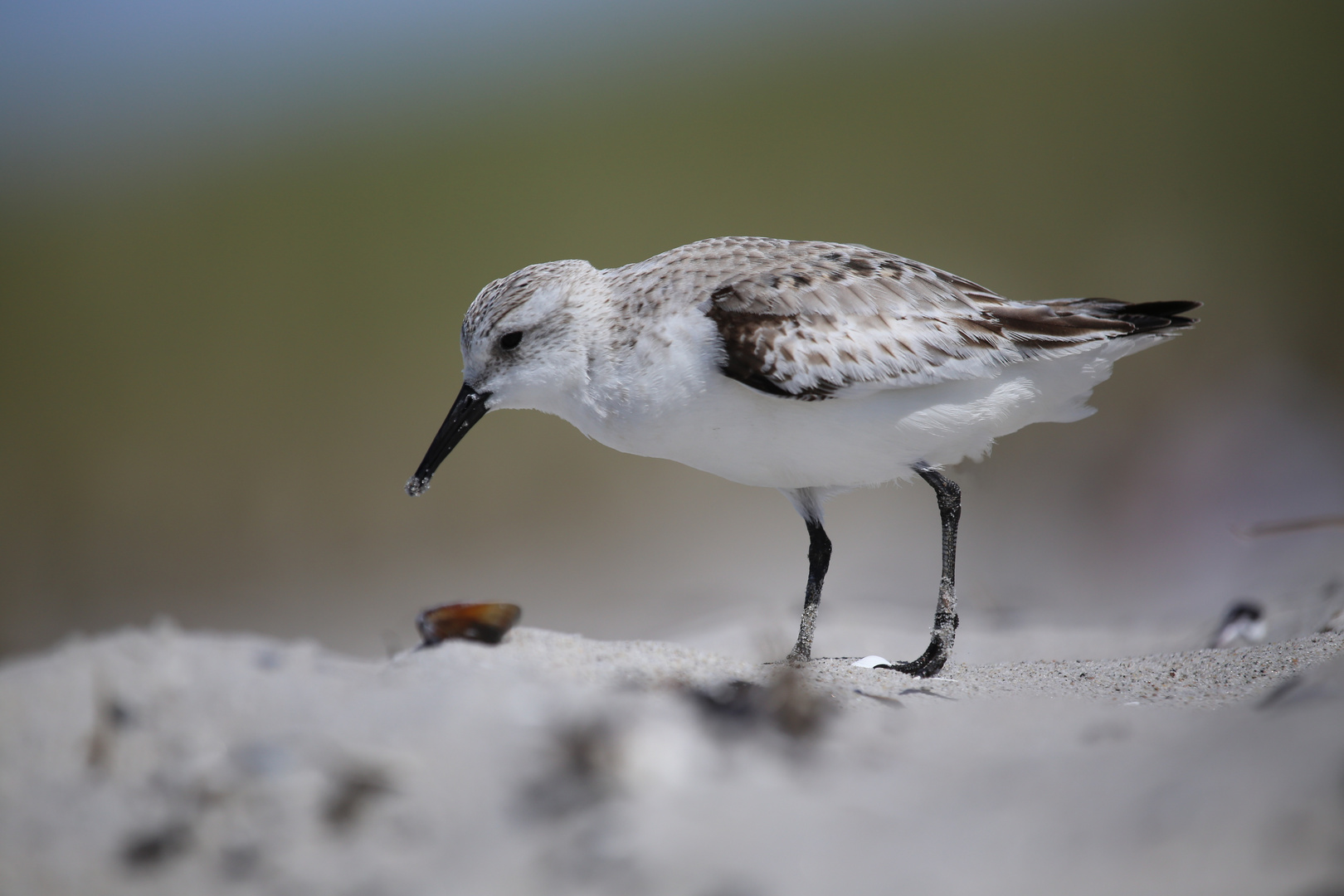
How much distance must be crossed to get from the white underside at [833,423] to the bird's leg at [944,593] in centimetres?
10

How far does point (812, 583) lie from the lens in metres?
4.57

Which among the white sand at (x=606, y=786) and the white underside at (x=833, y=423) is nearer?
the white sand at (x=606, y=786)

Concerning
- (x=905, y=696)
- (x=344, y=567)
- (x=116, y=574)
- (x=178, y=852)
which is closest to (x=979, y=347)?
(x=905, y=696)

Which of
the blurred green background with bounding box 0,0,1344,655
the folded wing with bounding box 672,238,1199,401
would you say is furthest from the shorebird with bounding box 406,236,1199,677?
the blurred green background with bounding box 0,0,1344,655

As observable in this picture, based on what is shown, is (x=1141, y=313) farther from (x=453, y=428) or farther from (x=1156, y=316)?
(x=453, y=428)

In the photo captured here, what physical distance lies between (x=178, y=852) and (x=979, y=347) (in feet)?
11.0

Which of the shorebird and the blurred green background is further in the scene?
the blurred green background

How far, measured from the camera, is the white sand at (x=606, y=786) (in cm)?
179

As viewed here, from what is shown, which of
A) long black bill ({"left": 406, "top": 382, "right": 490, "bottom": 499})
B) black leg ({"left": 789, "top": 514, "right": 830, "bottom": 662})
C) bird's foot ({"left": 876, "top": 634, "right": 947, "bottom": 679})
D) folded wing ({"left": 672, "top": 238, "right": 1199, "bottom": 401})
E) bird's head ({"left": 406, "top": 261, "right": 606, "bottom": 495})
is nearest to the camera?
folded wing ({"left": 672, "top": 238, "right": 1199, "bottom": 401})

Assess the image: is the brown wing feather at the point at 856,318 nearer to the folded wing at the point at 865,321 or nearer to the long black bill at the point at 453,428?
the folded wing at the point at 865,321

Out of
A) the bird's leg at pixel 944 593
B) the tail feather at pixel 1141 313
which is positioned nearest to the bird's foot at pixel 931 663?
the bird's leg at pixel 944 593

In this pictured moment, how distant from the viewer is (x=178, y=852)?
6.84 feet

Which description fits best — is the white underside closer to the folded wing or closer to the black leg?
the folded wing

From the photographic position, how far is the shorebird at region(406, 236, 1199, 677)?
3863 mm
